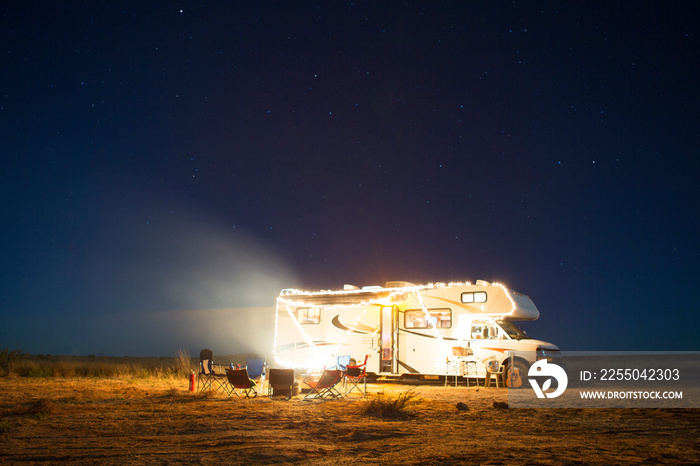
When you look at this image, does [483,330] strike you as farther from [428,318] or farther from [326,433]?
[326,433]

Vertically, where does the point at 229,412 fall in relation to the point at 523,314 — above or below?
below

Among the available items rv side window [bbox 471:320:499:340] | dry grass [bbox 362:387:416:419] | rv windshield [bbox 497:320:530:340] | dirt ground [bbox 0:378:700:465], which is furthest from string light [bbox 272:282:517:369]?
dry grass [bbox 362:387:416:419]

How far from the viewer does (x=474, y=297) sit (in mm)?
14211

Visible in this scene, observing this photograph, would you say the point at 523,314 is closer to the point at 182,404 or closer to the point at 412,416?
the point at 412,416

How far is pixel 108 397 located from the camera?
35.6ft

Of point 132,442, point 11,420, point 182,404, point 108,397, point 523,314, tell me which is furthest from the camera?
point 523,314

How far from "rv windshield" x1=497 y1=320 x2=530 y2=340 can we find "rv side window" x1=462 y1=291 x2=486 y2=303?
71 centimetres

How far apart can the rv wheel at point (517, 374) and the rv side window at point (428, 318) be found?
1.89 m

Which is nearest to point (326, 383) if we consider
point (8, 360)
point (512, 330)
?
point (512, 330)

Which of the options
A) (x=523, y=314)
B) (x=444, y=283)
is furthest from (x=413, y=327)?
(x=523, y=314)

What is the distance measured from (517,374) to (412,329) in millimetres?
2959

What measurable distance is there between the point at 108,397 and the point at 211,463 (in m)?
6.72

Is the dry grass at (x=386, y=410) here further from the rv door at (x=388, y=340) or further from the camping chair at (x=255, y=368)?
the rv door at (x=388, y=340)

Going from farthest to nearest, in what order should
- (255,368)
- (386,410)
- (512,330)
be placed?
(512,330) → (255,368) → (386,410)
